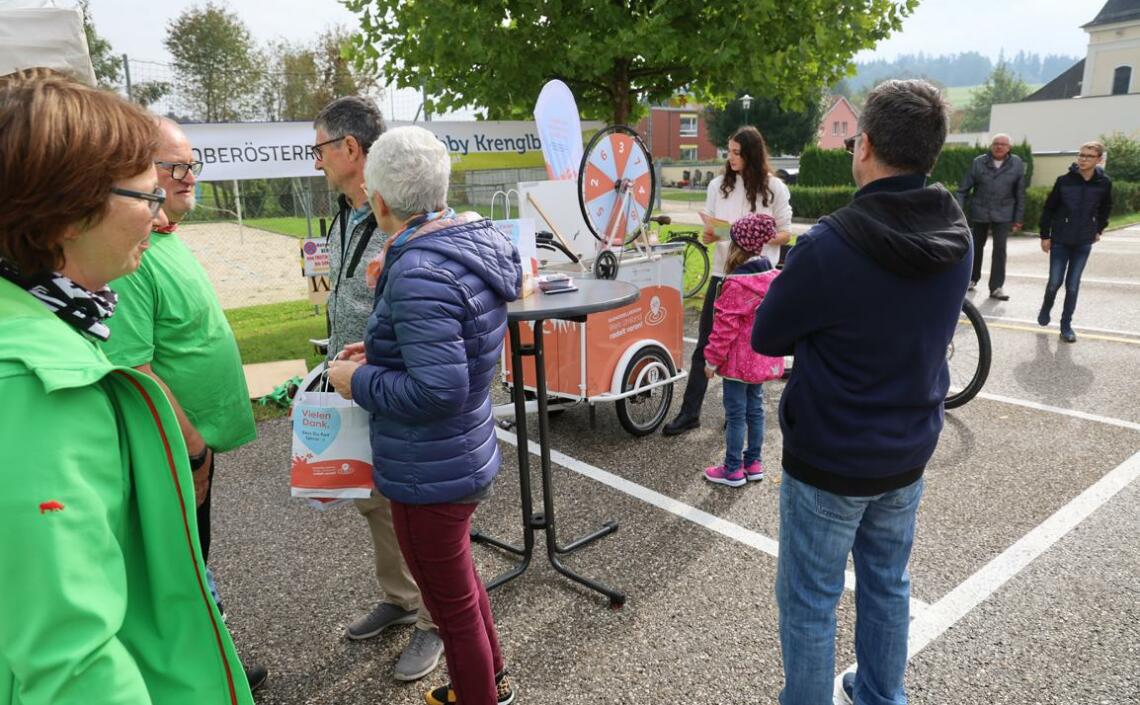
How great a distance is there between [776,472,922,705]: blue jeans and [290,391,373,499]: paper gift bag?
1.27m

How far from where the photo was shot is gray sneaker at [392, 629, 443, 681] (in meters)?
2.58

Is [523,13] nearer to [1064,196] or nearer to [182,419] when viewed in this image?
[1064,196]

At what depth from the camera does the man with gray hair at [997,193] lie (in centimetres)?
862

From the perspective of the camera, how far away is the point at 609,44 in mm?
7207

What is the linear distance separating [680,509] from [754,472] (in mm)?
575

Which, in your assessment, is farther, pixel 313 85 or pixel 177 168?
pixel 313 85

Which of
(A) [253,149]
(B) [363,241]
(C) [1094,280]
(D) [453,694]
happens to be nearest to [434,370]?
(B) [363,241]

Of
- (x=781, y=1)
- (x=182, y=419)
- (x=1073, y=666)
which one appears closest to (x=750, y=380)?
(x=1073, y=666)

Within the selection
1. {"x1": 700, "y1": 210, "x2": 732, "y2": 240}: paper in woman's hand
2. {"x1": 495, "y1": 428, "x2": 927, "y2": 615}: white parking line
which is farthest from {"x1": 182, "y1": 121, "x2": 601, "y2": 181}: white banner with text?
{"x1": 495, "y1": 428, "x2": 927, "y2": 615}: white parking line

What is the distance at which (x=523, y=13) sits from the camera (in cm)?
740

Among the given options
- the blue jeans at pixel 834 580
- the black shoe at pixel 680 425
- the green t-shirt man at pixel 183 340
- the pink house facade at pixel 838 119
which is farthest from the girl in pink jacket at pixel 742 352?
the pink house facade at pixel 838 119

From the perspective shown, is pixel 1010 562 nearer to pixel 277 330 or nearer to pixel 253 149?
pixel 277 330

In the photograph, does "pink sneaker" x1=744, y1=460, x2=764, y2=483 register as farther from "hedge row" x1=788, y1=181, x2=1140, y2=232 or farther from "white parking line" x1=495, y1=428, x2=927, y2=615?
"hedge row" x1=788, y1=181, x2=1140, y2=232

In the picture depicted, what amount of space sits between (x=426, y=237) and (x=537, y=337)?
108 centimetres
